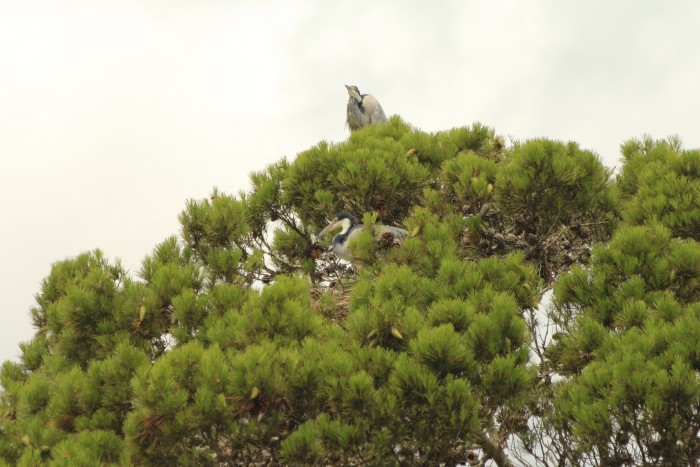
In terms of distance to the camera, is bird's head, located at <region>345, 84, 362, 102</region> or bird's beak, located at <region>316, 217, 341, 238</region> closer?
bird's beak, located at <region>316, 217, 341, 238</region>

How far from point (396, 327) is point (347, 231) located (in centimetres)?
235

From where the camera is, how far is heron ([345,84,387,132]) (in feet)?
46.2

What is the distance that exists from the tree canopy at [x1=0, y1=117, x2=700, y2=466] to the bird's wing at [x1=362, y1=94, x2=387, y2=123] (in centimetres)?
560

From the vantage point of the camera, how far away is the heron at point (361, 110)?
1409cm

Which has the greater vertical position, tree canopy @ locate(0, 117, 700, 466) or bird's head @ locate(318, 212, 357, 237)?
bird's head @ locate(318, 212, 357, 237)

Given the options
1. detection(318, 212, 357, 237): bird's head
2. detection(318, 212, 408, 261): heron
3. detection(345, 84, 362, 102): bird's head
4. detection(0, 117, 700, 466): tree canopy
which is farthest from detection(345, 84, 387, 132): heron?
detection(318, 212, 357, 237): bird's head

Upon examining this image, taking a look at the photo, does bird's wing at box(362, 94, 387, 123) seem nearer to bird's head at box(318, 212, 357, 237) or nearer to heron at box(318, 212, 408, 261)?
heron at box(318, 212, 408, 261)

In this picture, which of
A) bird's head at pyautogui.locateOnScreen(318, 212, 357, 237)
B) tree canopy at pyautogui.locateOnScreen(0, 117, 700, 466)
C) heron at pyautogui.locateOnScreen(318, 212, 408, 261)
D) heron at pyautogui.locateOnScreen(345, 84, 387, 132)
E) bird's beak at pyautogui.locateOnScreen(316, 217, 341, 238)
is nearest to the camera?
tree canopy at pyautogui.locateOnScreen(0, 117, 700, 466)

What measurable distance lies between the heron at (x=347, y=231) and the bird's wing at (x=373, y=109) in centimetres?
611

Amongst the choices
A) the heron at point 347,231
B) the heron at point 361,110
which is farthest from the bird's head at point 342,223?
the heron at point 361,110

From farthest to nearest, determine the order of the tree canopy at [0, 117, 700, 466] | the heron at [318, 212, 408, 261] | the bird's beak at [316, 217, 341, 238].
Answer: the bird's beak at [316, 217, 341, 238] → the heron at [318, 212, 408, 261] → the tree canopy at [0, 117, 700, 466]

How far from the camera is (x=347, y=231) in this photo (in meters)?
7.80

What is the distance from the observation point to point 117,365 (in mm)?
5969

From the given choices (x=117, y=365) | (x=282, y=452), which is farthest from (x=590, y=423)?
(x=117, y=365)
